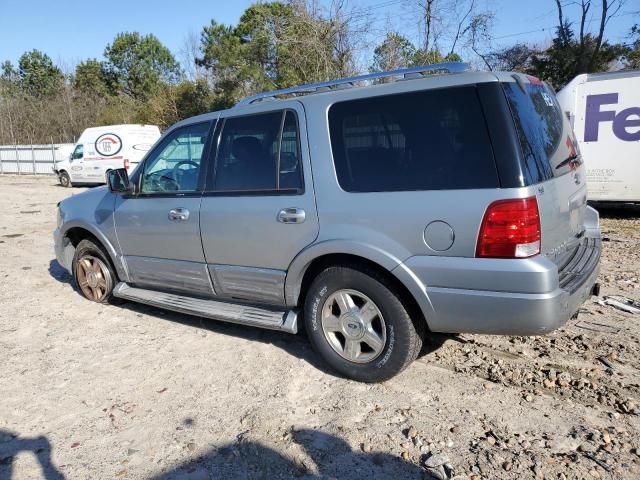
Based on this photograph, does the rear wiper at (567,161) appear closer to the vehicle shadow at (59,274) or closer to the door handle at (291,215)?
the door handle at (291,215)

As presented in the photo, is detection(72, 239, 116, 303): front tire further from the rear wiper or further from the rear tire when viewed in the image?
the rear tire

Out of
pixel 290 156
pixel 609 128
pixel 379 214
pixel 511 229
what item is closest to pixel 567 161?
pixel 511 229

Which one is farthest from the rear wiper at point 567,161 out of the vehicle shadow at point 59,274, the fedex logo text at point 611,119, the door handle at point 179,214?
the fedex logo text at point 611,119

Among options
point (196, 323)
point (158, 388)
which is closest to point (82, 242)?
point (196, 323)

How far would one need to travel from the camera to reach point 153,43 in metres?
47.5

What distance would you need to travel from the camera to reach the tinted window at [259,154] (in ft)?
12.2

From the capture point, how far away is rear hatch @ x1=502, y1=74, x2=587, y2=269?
2980 millimetres

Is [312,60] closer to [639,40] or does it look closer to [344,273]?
[639,40]

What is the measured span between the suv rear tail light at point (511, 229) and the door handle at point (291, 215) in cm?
124

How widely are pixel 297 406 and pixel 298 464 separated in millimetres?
574

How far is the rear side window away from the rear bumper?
48cm

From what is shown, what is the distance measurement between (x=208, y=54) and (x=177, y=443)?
3092 centimetres

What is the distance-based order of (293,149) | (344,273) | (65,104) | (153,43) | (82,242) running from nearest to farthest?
(344,273) < (293,149) < (82,242) < (65,104) < (153,43)

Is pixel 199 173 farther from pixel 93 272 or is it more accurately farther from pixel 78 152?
pixel 78 152
